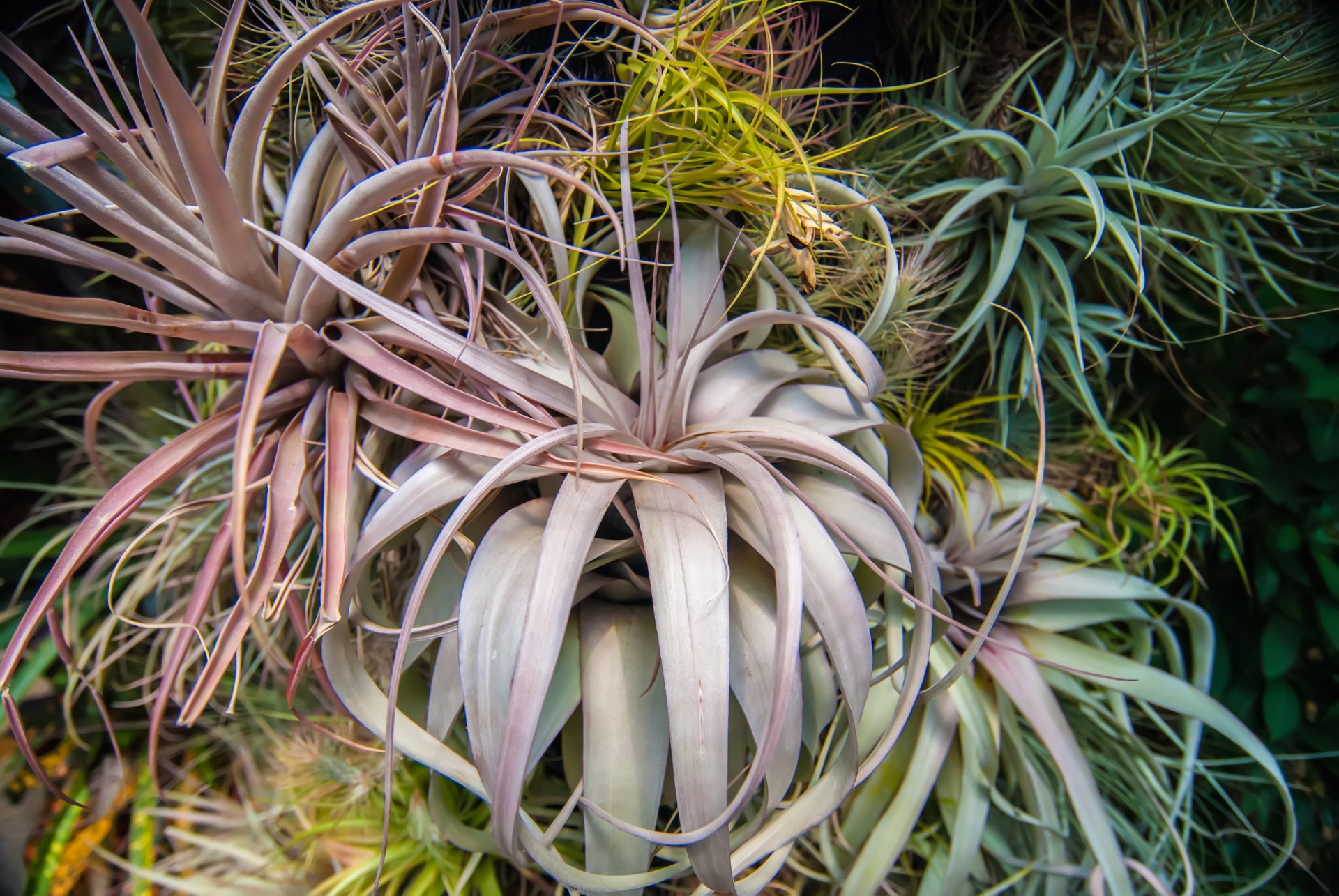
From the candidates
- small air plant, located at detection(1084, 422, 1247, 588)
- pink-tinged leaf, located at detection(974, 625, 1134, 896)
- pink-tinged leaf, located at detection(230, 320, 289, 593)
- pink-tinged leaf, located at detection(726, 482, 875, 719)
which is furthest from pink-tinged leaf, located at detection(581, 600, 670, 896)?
small air plant, located at detection(1084, 422, 1247, 588)

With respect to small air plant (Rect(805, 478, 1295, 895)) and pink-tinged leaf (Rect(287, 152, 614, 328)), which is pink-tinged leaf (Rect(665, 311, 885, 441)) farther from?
small air plant (Rect(805, 478, 1295, 895))

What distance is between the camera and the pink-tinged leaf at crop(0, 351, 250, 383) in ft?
1.34

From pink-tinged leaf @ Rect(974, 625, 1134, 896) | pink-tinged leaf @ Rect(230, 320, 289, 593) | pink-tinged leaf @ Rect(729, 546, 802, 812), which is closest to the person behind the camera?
pink-tinged leaf @ Rect(230, 320, 289, 593)

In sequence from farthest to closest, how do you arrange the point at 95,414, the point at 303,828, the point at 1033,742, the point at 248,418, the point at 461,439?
the point at 303,828
the point at 1033,742
the point at 95,414
the point at 461,439
the point at 248,418

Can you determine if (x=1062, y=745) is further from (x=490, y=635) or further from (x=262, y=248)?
(x=262, y=248)

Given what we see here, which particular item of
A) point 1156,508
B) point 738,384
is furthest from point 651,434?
point 1156,508

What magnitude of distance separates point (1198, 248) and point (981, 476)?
1.07 feet

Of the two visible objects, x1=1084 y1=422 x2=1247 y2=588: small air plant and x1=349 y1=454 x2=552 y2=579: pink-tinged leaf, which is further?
x1=1084 y1=422 x2=1247 y2=588: small air plant

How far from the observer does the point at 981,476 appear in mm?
672

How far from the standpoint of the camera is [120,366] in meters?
0.44

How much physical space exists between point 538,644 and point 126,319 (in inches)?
13.3

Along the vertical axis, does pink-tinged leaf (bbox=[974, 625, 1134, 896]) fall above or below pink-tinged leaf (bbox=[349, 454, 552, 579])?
below

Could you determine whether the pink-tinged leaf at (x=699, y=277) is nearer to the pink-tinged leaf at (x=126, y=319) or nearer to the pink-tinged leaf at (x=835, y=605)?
the pink-tinged leaf at (x=835, y=605)

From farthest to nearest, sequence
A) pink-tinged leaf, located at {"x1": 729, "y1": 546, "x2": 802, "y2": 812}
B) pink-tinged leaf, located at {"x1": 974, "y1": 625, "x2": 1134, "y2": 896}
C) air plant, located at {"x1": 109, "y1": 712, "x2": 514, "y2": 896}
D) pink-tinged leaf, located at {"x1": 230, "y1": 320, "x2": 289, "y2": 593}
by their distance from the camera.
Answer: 1. air plant, located at {"x1": 109, "y1": 712, "x2": 514, "y2": 896}
2. pink-tinged leaf, located at {"x1": 974, "y1": 625, "x2": 1134, "y2": 896}
3. pink-tinged leaf, located at {"x1": 729, "y1": 546, "x2": 802, "y2": 812}
4. pink-tinged leaf, located at {"x1": 230, "y1": 320, "x2": 289, "y2": 593}
